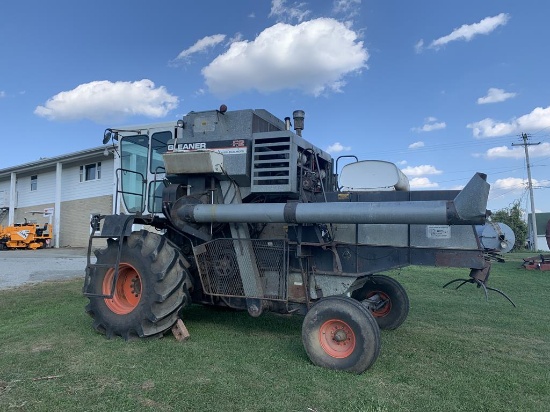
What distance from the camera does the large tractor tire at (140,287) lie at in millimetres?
5648

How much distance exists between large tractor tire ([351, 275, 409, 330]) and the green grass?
7.7 inches

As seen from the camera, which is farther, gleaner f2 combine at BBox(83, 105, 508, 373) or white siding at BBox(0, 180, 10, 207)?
white siding at BBox(0, 180, 10, 207)

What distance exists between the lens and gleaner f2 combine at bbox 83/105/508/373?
504 cm

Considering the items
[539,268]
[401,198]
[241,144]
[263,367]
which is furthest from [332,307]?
[539,268]

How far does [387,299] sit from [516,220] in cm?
4342

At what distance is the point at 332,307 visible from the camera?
4867 millimetres

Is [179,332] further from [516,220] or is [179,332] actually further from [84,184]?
[516,220]

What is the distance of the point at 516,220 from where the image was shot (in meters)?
44.0

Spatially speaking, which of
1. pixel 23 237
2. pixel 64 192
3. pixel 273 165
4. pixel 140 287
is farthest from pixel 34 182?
pixel 273 165

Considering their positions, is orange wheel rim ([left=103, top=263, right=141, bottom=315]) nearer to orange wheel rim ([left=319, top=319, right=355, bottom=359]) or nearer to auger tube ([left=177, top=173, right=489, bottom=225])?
auger tube ([left=177, top=173, right=489, bottom=225])

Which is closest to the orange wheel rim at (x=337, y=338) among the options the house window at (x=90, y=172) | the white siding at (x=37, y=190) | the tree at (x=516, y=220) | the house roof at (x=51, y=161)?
the house roof at (x=51, y=161)

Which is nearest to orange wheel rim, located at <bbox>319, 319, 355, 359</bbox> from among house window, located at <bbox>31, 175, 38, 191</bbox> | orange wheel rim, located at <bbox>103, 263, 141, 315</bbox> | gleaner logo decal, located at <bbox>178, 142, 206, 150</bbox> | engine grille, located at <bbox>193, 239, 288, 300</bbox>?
engine grille, located at <bbox>193, 239, 288, 300</bbox>

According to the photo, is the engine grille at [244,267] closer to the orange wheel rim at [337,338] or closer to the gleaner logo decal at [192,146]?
the orange wheel rim at [337,338]

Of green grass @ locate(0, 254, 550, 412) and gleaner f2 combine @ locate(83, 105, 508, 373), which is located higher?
gleaner f2 combine @ locate(83, 105, 508, 373)
